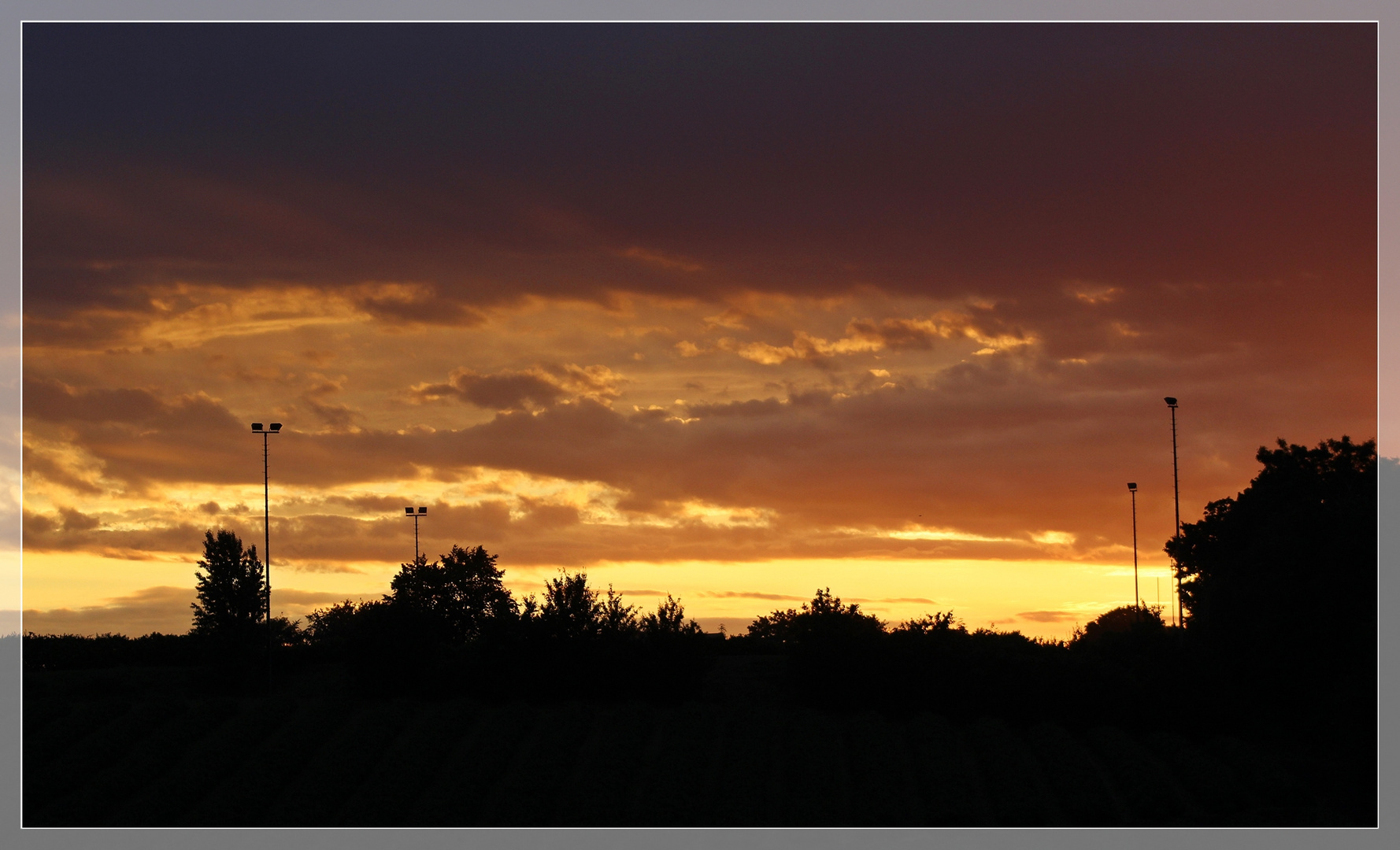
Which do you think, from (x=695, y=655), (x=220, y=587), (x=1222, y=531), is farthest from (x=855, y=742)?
(x=220, y=587)

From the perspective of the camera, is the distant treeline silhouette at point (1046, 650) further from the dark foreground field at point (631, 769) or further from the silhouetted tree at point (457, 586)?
the silhouetted tree at point (457, 586)

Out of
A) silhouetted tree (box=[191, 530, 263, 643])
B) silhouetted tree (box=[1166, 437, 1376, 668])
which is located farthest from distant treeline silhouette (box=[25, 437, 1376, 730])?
silhouetted tree (box=[191, 530, 263, 643])

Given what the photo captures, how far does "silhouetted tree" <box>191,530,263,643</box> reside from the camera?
73000mm

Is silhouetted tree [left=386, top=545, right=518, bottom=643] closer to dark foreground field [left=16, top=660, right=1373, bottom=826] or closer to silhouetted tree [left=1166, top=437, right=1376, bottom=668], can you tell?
dark foreground field [left=16, top=660, right=1373, bottom=826]

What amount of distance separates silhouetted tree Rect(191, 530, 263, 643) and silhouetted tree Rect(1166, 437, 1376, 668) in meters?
52.5

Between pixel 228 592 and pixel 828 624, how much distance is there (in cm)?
3877

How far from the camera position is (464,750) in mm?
43344

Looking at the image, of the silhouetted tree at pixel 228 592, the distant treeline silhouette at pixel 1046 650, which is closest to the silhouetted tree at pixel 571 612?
the distant treeline silhouette at pixel 1046 650

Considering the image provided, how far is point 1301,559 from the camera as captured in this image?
155 feet

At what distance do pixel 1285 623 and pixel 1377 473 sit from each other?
7.53 meters

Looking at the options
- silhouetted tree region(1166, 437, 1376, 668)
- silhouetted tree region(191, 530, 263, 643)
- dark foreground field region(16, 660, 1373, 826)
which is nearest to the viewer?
dark foreground field region(16, 660, 1373, 826)

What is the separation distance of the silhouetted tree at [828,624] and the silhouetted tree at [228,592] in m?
32.4

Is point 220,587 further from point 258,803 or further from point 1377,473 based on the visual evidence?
point 1377,473

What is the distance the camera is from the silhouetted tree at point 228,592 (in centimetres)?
7300
